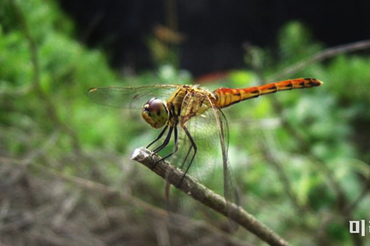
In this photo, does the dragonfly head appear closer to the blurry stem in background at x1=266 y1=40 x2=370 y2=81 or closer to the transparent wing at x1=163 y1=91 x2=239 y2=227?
the transparent wing at x1=163 y1=91 x2=239 y2=227

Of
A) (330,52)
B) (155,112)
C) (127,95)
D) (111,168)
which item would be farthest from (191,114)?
(111,168)

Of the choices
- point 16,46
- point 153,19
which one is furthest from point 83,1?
point 16,46

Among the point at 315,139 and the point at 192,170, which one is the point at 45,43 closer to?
the point at 192,170

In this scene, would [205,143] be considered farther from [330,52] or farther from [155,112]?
[330,52]

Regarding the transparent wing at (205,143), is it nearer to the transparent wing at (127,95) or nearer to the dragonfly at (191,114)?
the dragonfly at (191,114)

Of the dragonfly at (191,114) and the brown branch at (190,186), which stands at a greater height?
the dragonfly at (191,114)

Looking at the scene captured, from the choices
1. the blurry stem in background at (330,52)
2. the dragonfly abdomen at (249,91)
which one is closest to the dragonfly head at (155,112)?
the dragonfly abdomen at (249,91)
